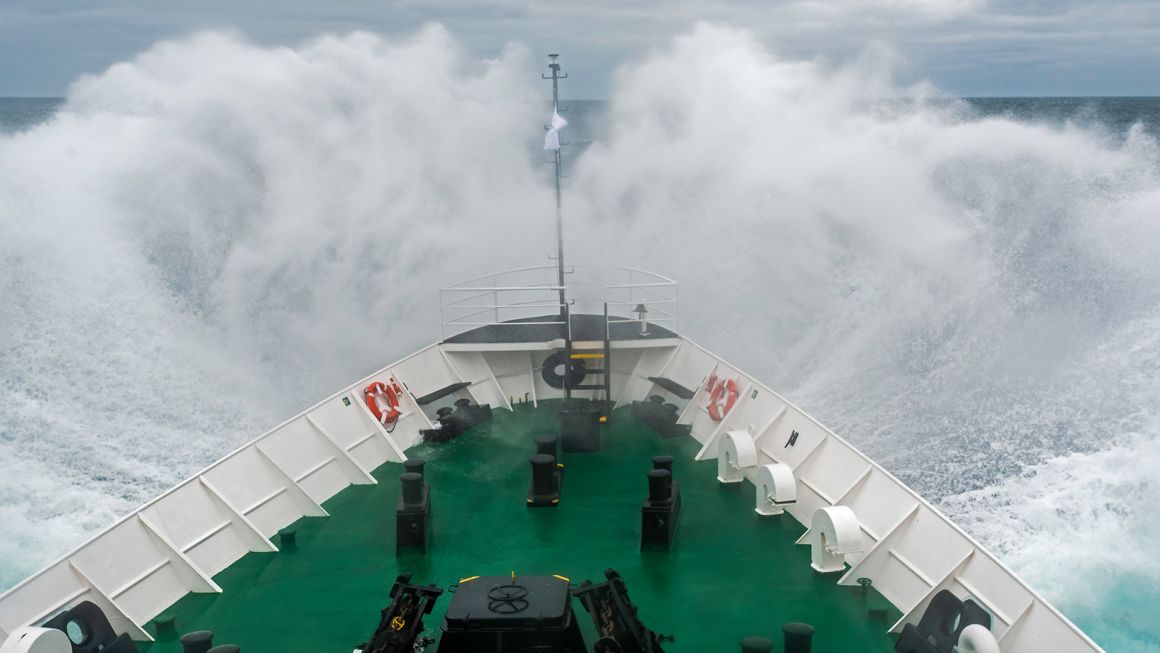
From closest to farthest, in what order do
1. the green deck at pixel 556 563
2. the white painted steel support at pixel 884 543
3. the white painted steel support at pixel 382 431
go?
the green deck at pixel 556 563
the white painted steel support at pixel 884 543
the white painted steel support at pixel 382 431

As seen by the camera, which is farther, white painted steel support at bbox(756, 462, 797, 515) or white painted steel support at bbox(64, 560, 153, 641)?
white painted steel support at bbox(756, 462, 797, 515)

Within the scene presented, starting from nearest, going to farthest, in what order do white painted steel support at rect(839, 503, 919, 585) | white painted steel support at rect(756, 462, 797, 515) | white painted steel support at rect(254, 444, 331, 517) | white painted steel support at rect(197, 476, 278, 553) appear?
1. white painted steel support at rect(839, 503, 919, 585)
2. white painted steel support at rect(197, 476, 278, 553)
3. white painted steel support at rect(756, 462, 797, 515)
4. white painted steel support at rect(254, 444, 331, 517)

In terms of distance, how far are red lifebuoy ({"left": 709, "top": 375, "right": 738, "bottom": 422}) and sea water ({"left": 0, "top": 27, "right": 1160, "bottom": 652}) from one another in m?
4.87

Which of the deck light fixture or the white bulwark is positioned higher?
the deck light fixture

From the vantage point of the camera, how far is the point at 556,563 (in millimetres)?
7633

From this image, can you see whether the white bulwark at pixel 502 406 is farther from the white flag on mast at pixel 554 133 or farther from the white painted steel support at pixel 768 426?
A: the white flag on mast at pixel 554 133

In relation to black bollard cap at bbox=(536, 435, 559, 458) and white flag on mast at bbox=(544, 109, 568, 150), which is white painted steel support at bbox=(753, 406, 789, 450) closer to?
black bollard cap at bbox=(536, 435, 559, 458)

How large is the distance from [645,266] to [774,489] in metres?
21.7

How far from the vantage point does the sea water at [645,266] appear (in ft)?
53.8

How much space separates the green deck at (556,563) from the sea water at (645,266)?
5.30 metres

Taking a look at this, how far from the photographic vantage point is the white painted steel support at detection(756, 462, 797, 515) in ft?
26.7

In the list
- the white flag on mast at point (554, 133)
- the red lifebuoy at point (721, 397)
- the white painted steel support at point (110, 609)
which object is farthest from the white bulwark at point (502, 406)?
the white flag on mast at point (554, 133)

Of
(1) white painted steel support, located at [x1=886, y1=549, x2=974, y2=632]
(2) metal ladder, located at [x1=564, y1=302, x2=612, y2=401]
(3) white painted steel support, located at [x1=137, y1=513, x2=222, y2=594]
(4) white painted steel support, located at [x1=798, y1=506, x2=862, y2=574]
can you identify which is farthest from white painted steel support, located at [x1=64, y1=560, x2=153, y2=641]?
(2) metal ladder, located at [x1=564, y1=302, x2=612, y2=401]

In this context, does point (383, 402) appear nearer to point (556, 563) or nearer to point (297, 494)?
point (297, 494)
